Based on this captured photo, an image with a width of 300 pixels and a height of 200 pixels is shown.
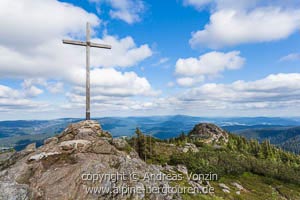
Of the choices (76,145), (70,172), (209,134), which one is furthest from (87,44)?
(209,134)

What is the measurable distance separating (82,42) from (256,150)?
4271 inches

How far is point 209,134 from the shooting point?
4599 inches

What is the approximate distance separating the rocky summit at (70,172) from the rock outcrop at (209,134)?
98.6 m

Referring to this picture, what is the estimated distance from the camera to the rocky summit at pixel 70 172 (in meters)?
12.5

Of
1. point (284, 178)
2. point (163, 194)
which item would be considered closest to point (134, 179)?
point (163, 194)

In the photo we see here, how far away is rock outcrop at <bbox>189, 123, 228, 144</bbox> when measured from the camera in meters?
112

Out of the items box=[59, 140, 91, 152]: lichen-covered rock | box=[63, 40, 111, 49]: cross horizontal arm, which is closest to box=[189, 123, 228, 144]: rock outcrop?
box=[63, 40, 111, 49]: cross horizontal arm

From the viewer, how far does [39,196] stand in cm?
1223

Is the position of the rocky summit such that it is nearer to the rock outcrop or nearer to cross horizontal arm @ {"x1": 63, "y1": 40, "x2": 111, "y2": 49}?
cross horizontal arm @ {"x1": 63, "y1": 40, "x2": 111, "y2": 49}

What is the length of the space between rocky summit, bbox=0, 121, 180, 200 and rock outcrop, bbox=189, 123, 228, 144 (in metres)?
98.6

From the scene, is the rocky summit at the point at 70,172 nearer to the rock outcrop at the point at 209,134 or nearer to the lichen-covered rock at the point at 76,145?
the lichen-covered rock at the point at 76,145

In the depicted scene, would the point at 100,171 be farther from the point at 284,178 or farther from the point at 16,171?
the point at 284,178

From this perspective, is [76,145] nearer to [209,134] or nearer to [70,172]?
[70,172]

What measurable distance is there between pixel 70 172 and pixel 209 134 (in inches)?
4310
